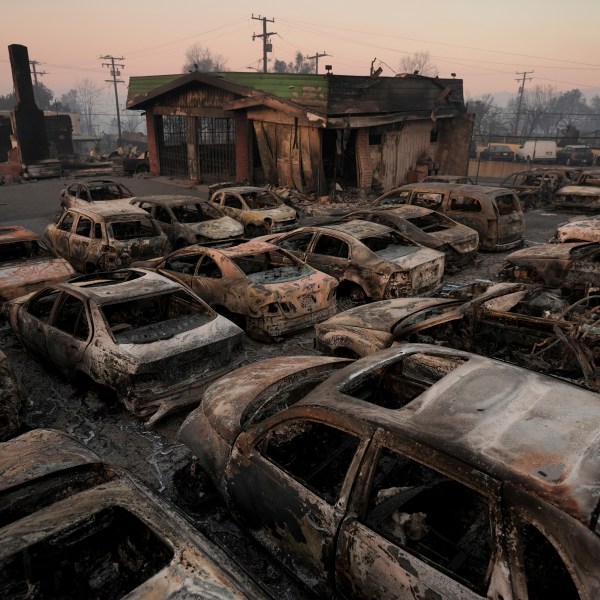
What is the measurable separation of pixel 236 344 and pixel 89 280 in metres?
2.33

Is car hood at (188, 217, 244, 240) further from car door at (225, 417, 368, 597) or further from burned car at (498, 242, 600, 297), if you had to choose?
car door at (225, 417, 368, 597)

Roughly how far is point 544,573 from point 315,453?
1741 millimetres

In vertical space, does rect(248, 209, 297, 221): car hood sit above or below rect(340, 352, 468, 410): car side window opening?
above

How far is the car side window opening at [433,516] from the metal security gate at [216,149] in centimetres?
2153

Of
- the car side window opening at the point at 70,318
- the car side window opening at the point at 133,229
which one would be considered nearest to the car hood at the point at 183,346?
the car side window opening at the point at 70,318

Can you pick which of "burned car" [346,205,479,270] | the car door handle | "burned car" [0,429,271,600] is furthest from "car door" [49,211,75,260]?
the car door handle

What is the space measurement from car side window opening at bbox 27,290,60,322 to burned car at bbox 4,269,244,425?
0.03 m

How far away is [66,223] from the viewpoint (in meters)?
11.2

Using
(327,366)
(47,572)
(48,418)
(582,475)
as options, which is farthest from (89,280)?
(582,475)

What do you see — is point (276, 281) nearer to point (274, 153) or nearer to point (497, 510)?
point (497, 510)

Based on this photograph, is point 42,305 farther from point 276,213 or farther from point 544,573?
point 276,213

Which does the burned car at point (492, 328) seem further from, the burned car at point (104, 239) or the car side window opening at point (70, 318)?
the burned car at point (104, 239)

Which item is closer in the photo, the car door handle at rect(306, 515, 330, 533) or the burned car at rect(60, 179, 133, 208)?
the car door handle at rect(306, 515, 330, 533)

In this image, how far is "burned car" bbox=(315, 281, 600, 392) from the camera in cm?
508
